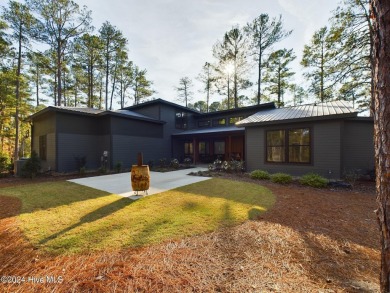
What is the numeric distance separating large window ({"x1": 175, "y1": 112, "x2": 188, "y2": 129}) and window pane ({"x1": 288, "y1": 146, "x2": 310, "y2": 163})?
10819 millimetres

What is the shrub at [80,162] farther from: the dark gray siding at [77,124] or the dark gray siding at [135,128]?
the dark gray siding at [135,128]

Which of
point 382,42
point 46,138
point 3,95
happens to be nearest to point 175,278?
point 382,42

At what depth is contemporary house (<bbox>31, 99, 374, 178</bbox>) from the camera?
27.2ft

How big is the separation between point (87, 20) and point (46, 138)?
11.6m

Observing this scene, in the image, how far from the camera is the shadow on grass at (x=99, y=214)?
123 inches

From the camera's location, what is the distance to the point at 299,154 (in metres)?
8.86

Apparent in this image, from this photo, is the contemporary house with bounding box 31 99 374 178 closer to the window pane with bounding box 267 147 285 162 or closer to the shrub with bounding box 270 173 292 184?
the window pane with bounding box 267 147 285 162

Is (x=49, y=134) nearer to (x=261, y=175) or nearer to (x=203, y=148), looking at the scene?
(x=203, y=148)

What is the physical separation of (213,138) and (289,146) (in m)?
8.40

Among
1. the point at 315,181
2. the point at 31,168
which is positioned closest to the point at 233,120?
the point at 315,181

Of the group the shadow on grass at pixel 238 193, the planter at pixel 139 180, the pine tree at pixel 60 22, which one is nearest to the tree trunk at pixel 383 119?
the shadow on grass at pixel 238 193

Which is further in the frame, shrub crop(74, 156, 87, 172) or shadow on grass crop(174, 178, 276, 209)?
shrub crop(74, 156, 87, 172)

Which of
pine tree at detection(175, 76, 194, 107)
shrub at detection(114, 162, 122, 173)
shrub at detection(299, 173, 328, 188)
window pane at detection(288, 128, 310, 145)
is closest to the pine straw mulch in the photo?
shrub at detection(299, 173, 328, 188)

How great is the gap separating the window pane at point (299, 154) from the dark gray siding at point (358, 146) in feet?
6.00
